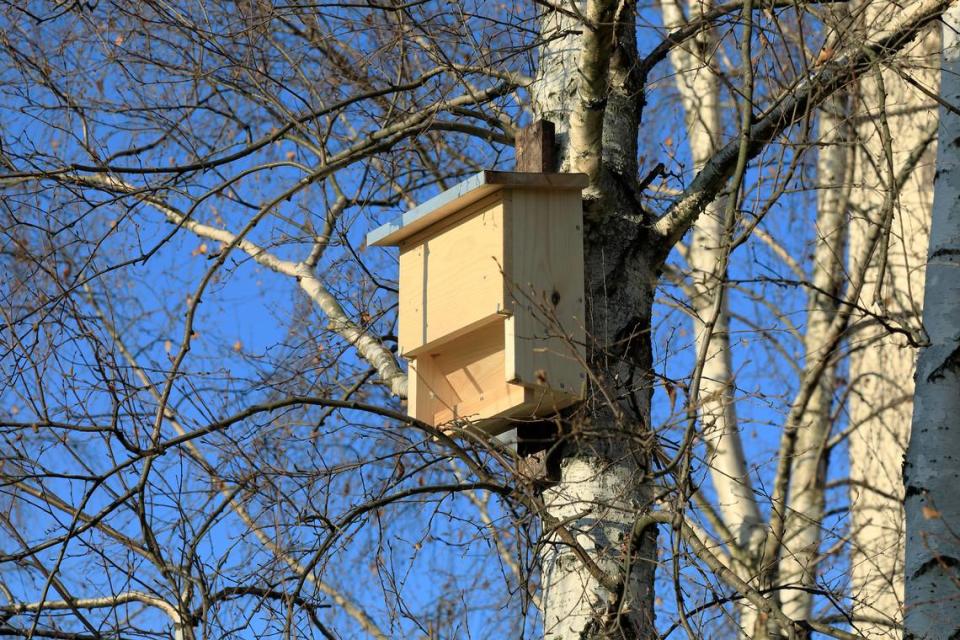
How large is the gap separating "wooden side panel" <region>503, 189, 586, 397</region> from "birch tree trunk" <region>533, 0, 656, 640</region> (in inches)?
2.1

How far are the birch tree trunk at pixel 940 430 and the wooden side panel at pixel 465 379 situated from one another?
3.09 feet

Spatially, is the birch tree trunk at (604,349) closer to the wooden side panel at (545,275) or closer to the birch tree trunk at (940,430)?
the wooden side panel at (545,275)

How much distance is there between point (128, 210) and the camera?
3643 mm

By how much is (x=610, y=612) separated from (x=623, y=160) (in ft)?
3.82

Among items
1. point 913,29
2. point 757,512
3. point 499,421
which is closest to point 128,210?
point 499,421

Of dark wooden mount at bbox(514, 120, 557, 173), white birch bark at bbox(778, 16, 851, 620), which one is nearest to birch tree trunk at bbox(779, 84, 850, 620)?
white birch bark at bbox(778, 16, 851, 620)

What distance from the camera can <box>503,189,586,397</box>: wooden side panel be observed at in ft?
10.2

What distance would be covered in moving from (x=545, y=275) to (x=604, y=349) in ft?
1.39

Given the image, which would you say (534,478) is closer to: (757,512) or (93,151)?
(93,151)

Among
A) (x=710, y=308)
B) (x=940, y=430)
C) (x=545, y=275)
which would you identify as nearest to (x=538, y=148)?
(x=545, y=275)

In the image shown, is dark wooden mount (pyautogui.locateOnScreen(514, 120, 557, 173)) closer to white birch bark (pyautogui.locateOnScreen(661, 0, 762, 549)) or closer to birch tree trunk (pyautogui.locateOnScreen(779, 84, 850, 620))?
white birch bark (pyautogui.locateOnScreen(661, 0, 762, 549))

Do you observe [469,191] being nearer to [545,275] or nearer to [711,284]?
[545,275]

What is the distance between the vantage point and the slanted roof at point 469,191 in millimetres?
3191

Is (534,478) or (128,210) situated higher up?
(128,210)
